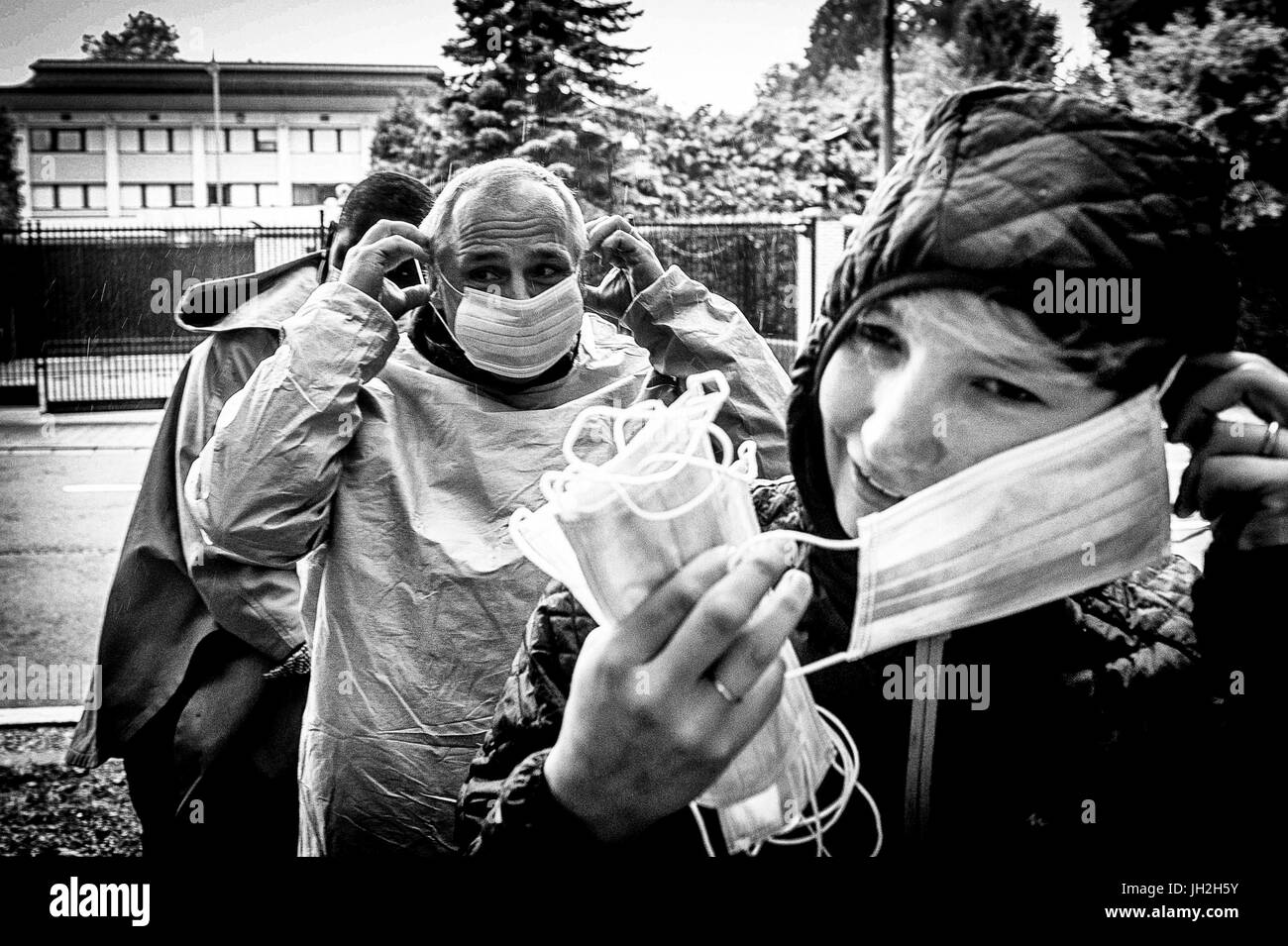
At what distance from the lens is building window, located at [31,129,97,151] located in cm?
253

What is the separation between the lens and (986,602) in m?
1.04

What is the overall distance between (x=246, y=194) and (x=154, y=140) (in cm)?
92

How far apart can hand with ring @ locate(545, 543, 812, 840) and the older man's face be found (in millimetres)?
1030

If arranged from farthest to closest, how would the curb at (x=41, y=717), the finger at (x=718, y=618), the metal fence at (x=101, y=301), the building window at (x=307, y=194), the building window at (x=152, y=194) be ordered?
the metal fence at (x=101, y=301) → the building window at (x=307, y=194) → the curb at (x=41, y=717) → the building window at (x=152, y=194) → the finger at (x=718, y=618)

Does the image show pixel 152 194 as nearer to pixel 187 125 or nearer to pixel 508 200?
pixel 187 125

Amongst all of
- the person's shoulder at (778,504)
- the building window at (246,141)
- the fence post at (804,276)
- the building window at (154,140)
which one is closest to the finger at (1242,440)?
the person's shoulder at (778,504)

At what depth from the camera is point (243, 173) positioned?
3.22 meters

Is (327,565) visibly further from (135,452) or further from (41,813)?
(135,452)

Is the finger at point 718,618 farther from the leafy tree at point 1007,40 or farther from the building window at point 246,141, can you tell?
the building window at point 246,141

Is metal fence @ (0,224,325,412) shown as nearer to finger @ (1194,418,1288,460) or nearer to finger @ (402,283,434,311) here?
finger @ (402,283,434,311)

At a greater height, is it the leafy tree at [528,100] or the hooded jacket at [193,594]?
the leafy tree at [528,100]

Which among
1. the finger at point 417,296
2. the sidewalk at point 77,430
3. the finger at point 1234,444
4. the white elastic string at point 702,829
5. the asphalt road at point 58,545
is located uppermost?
the finger at point 417,296

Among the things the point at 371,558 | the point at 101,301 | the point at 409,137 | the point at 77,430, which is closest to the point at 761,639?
the point at 371,558

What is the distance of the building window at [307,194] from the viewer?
13.8ft
